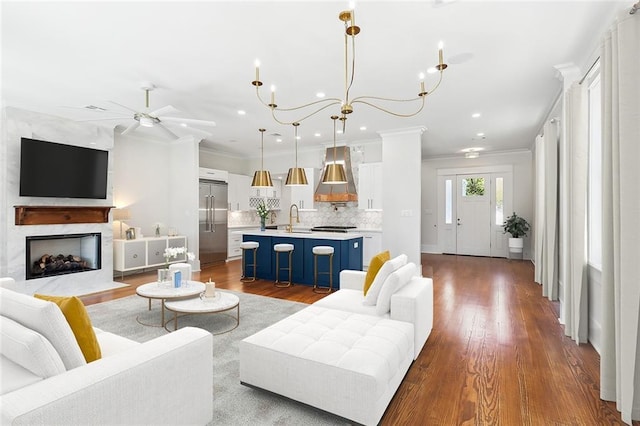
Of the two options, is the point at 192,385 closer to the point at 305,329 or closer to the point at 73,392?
the point at 73,392

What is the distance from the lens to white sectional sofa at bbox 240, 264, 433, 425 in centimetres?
187

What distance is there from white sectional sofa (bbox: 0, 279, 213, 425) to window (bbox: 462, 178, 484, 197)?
9.29 meters

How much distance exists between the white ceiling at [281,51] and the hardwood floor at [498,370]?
9.62 feet

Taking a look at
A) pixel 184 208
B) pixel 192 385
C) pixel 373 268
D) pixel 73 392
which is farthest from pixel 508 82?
pixel 184 208

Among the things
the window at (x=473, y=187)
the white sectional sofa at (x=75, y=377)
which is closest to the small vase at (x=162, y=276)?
the white sectional sofa at (x=75, y=377)

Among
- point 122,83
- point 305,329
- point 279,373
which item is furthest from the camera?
point 122,83

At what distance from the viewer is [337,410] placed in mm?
1915

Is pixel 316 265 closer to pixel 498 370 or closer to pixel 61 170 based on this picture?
pixel 498 370

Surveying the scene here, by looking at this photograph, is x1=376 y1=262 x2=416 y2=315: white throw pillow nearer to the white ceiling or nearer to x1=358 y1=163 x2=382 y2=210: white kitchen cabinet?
the white ceiling

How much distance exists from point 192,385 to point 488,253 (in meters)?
9.26

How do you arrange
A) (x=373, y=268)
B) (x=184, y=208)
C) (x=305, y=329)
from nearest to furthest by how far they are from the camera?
(x=305, y=329) → (x=373, y=268) → (x=184, y=208)

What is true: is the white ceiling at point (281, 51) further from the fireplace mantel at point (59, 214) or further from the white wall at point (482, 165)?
the white wall at point (482, 165)

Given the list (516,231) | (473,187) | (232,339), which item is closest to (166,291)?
(232,339)

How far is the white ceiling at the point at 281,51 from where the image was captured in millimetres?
2607
